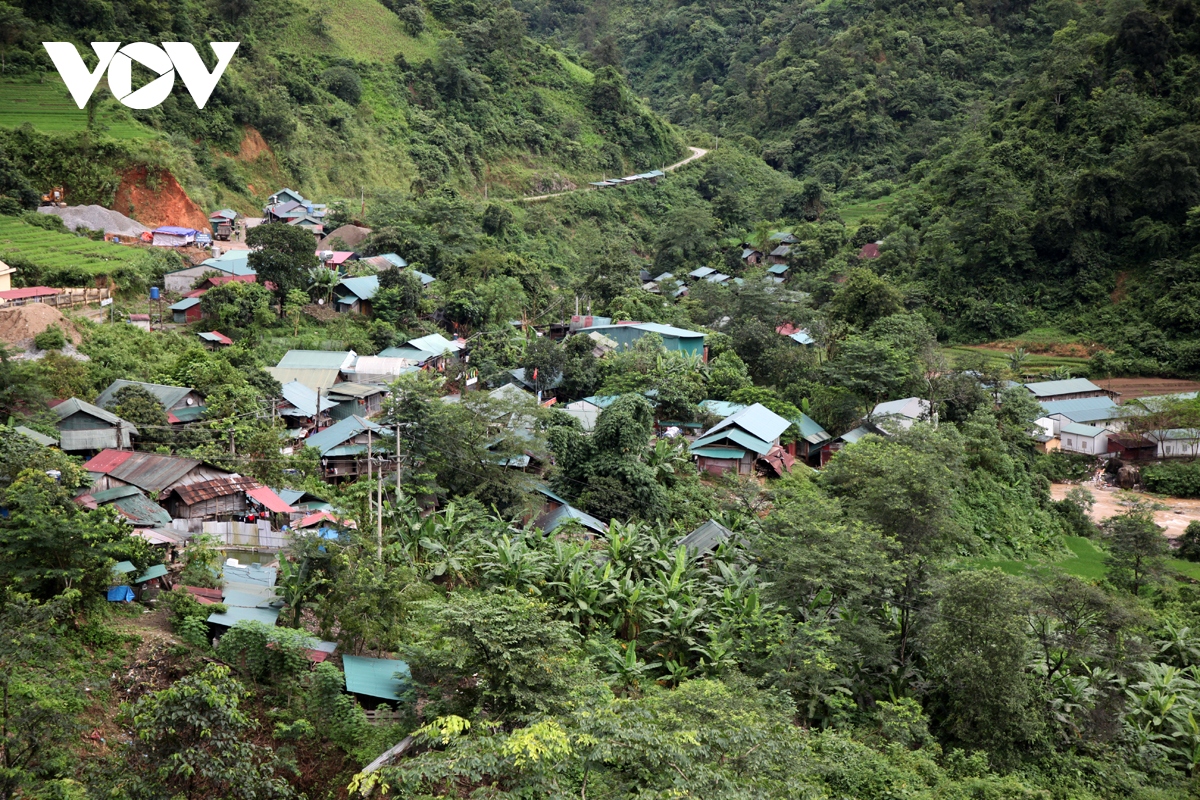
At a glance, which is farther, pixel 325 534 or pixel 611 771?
pixel 325 534

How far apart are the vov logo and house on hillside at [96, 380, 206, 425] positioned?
18.2 metres

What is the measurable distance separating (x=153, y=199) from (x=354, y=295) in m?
9.69

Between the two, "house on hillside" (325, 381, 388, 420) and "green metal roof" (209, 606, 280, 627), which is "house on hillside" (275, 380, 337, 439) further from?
"green metal roof" (209, 606, 280, 627)

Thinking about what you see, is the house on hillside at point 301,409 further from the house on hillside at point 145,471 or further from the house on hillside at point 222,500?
the house on hillside at point 145,471

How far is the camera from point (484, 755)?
923 centimetres

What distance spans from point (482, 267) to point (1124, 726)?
26947 millimetres

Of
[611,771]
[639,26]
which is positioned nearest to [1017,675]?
[611,771]

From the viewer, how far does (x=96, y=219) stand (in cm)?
3231

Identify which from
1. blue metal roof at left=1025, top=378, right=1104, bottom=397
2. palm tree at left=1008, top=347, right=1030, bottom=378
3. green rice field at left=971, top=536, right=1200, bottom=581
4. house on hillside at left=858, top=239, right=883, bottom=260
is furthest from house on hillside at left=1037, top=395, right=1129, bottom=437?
house on hillside at left=858, top=239, right=883, bottom=260

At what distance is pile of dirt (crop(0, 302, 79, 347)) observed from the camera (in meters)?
22.7

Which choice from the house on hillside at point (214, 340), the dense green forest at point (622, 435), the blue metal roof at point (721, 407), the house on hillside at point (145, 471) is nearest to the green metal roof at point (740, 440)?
the dense green forest at point (622, 435)

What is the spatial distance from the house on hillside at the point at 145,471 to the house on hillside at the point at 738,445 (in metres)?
12.6

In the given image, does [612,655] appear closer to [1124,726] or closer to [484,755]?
[484,755]

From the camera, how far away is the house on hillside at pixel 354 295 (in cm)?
3164
